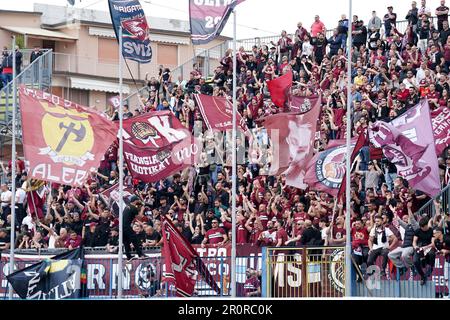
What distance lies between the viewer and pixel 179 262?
69.9 ft

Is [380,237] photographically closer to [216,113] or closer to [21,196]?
[216,113]

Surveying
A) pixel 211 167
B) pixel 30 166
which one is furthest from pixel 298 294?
pixel 211 167

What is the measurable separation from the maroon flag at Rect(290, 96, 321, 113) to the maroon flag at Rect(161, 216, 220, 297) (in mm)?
4227

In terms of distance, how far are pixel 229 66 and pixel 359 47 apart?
479 cm

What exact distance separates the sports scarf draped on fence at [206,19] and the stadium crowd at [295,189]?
10.1ft

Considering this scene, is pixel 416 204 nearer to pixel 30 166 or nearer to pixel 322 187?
pixel 322 187

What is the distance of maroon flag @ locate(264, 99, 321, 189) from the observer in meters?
23.2

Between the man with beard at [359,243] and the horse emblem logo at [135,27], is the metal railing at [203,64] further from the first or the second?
the man with beard at [359,243]

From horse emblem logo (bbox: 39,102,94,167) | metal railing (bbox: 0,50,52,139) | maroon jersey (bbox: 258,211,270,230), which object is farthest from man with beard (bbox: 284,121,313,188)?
metal railing (bbox: 0,50,52,139)

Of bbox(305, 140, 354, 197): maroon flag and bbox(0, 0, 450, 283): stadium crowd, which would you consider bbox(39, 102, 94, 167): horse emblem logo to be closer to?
bbox(0, 0, 450, 283): stadium crowd

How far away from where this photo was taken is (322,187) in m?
22.5

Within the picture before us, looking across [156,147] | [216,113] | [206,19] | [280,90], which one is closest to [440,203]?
[216,113]

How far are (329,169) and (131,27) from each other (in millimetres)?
6571

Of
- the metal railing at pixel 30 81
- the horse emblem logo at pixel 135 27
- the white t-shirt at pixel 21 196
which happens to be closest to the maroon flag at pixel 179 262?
the horse emblem logo at pixel 135 27
